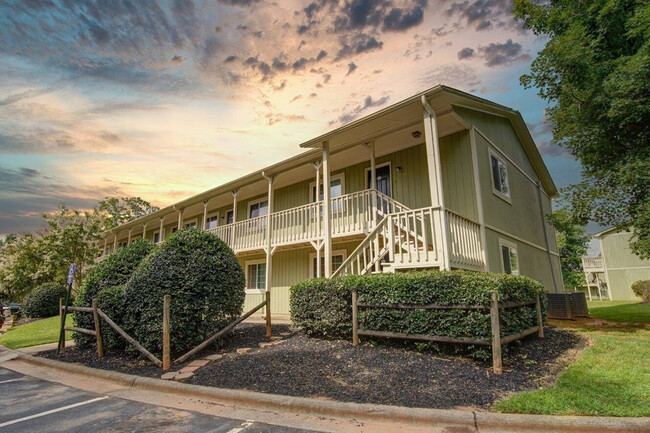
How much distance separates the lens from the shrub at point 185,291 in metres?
6.61

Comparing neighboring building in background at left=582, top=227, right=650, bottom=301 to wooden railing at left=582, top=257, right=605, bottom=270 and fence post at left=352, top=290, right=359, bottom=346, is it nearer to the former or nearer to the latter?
wooden railing at left=582, top=257, right=605, bottom=270

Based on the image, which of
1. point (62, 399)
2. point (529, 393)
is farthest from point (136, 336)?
point (529, 393)

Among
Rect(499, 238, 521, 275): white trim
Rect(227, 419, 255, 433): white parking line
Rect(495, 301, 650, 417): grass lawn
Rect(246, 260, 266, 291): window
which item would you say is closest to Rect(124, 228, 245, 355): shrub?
Rect(227, 419, 255, 433): white parking line

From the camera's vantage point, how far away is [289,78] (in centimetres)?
1108

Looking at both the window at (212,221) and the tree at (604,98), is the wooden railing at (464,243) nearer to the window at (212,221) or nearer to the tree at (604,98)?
the tree at (604,98)

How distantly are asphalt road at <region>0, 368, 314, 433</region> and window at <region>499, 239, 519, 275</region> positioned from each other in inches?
391

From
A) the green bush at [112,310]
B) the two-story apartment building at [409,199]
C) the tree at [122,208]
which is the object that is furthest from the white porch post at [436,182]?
the tree at [122,208]

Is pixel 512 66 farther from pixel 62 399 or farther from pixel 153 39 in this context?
pixel 62 399

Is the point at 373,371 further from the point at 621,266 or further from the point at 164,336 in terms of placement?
the point at 621,266

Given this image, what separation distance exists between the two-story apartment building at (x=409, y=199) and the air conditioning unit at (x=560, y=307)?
1.32 meters

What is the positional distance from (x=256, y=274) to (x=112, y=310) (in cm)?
967

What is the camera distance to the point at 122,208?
132 feet

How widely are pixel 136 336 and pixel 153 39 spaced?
8.17 meters

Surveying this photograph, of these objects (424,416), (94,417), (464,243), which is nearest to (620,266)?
(464,243)
